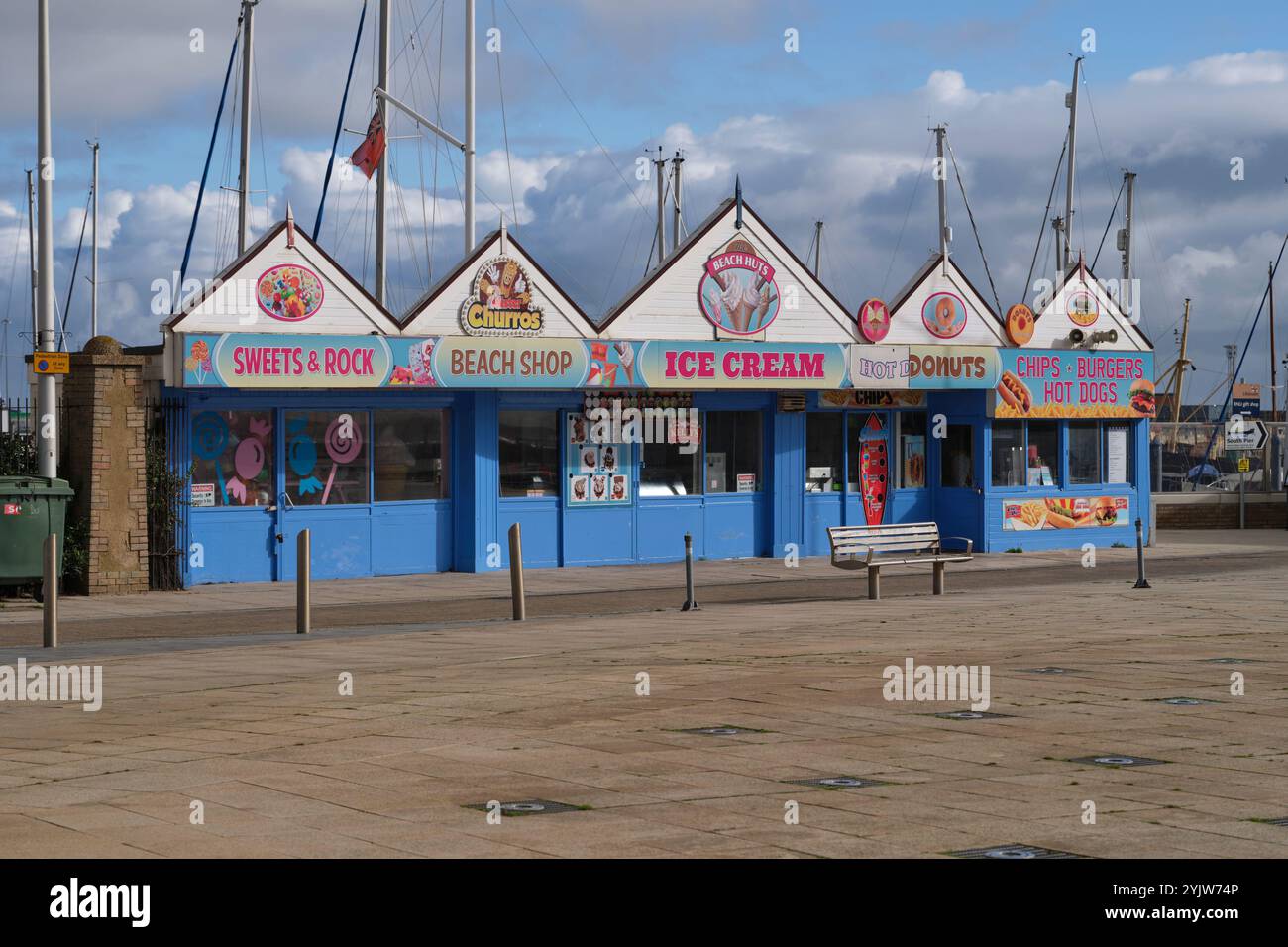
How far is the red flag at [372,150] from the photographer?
28406 millimetres

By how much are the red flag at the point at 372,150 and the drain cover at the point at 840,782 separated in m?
21.6

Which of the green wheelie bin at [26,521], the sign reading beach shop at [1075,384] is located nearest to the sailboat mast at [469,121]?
the sign reading beach shop at [1075,384]

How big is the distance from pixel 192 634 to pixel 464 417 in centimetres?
826

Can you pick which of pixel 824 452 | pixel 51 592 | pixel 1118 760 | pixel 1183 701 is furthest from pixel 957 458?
pixel 1118 760

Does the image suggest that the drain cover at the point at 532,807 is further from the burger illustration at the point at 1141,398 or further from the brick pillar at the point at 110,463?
the burger illustration at the point at 1141,398

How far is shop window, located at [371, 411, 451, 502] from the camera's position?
80.7 ft

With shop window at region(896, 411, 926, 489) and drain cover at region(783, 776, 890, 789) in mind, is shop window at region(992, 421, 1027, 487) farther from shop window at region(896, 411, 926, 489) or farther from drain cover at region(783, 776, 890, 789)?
drain cover at region(783, 776, 890, 789)

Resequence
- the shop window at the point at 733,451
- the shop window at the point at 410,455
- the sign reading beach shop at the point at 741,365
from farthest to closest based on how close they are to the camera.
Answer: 1. the shop window at the point at 733,451
2. the sign reading beach shop at the point at 741,365
3. the shop window at the point at 410,455

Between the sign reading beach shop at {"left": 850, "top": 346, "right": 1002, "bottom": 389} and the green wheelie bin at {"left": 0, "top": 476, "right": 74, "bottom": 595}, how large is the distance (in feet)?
45.2

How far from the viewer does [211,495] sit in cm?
2302

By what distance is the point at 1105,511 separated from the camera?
103ft

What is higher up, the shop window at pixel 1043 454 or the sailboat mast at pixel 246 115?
the sailboat mast at pixel 246 115

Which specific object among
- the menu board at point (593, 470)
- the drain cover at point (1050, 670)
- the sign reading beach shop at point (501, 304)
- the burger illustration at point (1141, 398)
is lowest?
the drain cover at point (1050, 670)
